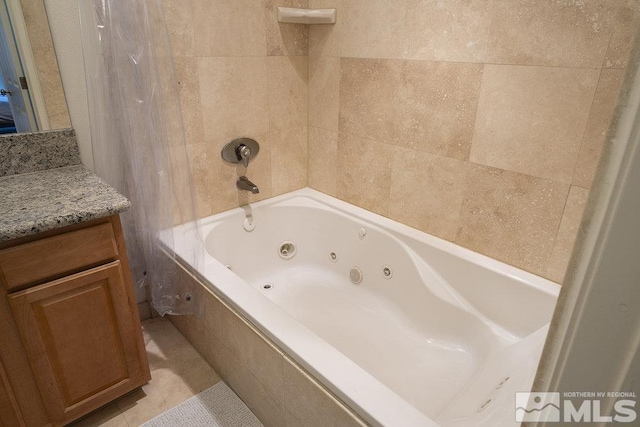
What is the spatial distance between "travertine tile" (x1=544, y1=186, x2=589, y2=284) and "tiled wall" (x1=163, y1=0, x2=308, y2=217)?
4.57 feet

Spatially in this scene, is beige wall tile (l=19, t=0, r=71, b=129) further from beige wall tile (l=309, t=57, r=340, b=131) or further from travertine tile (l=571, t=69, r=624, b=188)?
travertine tile (l=571, t=69, r=624, b=188)

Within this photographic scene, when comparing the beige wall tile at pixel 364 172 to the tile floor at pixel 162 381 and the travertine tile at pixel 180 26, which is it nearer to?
the travertine tile at pixel 180 26

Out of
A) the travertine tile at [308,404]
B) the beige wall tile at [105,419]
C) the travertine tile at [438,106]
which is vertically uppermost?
the travertine tile at [438,106]

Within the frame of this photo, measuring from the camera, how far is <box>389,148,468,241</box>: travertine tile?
164 centimetres

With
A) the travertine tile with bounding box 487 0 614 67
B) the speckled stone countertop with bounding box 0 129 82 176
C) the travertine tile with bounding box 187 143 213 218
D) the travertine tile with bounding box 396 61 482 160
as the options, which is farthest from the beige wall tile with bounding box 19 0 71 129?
the travertine tile with bounding box 487 0 614 67

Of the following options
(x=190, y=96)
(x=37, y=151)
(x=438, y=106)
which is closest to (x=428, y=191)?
(x=438, y=106)

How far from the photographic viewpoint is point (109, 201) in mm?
1192

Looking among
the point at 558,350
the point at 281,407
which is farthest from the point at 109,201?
the point at 558,350

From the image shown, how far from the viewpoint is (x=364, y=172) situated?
2.00 metres

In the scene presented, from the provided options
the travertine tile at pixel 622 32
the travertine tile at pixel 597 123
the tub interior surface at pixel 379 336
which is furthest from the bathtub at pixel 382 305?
the travertine tile at pixel 622 32

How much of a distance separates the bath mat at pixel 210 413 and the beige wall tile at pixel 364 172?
3.69ft

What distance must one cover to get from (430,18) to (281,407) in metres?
1.56

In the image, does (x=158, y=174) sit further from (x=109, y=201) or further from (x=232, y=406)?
(x=232, y=406)

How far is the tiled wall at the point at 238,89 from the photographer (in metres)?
1.69
